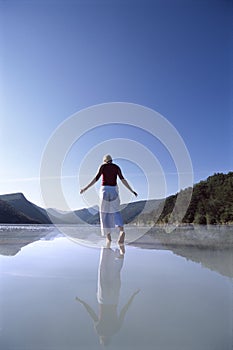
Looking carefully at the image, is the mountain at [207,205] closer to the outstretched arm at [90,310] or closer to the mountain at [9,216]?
the outstretched arm at [90,310]

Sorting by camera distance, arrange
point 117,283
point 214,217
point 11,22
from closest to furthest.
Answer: point 117,283
point 11,22
point 214,217

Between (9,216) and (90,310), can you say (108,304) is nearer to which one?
(90,310)

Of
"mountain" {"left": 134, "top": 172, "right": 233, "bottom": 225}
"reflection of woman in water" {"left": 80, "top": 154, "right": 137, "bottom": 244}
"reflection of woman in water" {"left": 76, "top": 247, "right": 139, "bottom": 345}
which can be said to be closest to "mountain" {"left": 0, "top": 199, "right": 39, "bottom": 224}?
"mountain" {"left": 134, "top": 172, "right": 233, "bottom": 225}

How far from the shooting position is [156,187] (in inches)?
180

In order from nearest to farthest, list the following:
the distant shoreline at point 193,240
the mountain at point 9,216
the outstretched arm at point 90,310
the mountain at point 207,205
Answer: the outstretched arm at point 90,310 < the distant shoreline at point 193,240 < the mountain at point 207,205 < the mountain at point 9,216

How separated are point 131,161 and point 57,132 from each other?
1.32m

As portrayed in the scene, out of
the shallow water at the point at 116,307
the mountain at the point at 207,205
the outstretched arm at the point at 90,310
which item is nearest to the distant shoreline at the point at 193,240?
the shallow water at the point at 116,307

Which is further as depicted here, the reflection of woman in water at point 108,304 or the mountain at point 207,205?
the mountain at point 207,205

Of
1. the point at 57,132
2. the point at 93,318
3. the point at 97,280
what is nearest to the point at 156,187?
the point at 57,132

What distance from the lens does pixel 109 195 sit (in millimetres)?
3254

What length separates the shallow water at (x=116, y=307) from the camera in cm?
88

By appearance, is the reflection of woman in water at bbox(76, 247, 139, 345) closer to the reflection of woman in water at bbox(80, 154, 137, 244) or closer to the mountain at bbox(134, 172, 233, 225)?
the reflection of woman in water at bbox(80, 154, 137, 244)

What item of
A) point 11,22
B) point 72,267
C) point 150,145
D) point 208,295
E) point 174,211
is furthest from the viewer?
point 174,211

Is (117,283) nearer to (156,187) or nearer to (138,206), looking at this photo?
(156,187)
